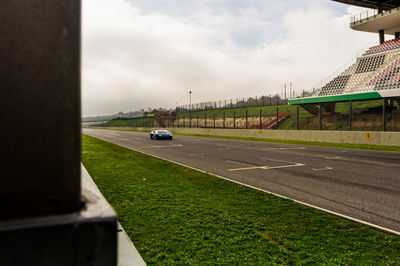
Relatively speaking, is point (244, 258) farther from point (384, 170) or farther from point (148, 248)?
point (384, 170)

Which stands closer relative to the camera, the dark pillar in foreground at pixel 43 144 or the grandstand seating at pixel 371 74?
the dark pillar in foreground at pixel 43 144

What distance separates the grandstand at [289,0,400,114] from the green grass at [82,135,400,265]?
25.9 m

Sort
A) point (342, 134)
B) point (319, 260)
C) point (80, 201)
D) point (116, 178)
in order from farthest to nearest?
point (342, 134) < point (116, 178) < point (319, 260) < point (80, 201)

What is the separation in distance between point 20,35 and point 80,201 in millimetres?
627

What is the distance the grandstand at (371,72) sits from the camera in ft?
95.6

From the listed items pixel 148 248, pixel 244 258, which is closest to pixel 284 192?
pixel 244 258

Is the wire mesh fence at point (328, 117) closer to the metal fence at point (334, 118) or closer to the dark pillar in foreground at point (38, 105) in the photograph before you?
the metal fence at point (334, 118)

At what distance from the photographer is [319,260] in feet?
11.2

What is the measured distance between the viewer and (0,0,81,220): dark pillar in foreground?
38.1 inches

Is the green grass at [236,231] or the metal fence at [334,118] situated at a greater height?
the metal fence at [334,118]

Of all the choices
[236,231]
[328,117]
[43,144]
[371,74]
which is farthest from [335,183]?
[371,74]

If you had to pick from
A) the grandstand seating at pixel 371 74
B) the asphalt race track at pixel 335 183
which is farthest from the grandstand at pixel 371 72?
the asphalt race track at pixel 335 183

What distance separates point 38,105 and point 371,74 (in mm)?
39095

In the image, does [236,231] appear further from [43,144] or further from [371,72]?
[371,72]
